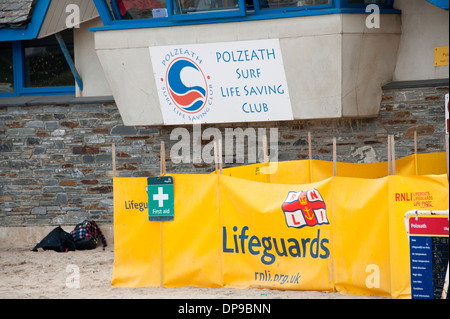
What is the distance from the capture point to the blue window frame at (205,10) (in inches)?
452

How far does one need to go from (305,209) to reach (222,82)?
421 centimetres

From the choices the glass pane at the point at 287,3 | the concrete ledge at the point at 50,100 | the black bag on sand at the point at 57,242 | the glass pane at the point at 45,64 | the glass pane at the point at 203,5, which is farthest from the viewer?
the glass pane at the point at 45,64

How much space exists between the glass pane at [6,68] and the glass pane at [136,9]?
321 cm

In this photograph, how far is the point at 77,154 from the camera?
13961mm

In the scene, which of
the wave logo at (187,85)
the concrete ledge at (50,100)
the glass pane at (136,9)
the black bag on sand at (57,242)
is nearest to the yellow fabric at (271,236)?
the wave logo at (187,85)

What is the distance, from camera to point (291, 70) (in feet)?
38.9

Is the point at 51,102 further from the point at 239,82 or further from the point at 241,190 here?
the point at 241,190

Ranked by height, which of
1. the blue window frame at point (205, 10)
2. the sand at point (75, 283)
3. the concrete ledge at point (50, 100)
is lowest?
the sand at point (75, 283)

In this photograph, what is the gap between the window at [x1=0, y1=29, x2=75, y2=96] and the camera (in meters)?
14.4

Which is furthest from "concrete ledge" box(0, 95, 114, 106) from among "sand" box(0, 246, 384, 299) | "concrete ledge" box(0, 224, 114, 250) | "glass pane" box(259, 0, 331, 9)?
"glass pane" box(259, 0, 331, 9)

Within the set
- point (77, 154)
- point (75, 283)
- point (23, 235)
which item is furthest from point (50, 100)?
point (75, 283)

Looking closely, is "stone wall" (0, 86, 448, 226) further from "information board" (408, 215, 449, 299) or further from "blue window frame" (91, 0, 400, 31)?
"information board" (408, 215, 449, 299)

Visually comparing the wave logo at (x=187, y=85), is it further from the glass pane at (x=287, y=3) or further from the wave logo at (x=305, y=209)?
the wave logo at (x=305, y=209)

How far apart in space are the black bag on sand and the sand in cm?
13
